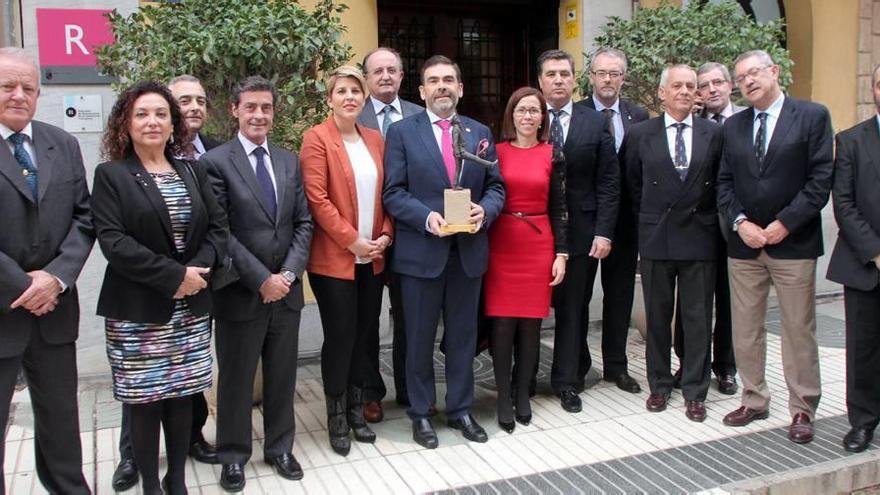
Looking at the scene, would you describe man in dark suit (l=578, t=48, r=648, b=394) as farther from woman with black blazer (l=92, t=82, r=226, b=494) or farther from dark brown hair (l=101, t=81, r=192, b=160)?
dark brown hair (l=101, t=81, r=192, b=160)

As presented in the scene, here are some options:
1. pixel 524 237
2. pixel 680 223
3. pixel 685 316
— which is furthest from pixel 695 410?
pixel 524 237

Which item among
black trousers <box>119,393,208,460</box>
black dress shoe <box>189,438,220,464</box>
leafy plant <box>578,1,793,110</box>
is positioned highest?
leafy plant <box>578,1,793,110</box>

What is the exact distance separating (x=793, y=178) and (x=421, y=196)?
2120 mm

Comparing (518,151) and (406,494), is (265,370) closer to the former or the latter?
(406,494)

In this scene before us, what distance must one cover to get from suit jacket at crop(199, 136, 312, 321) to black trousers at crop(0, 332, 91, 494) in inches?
29.0

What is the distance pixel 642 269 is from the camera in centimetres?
497

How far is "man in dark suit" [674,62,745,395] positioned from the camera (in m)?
5.27

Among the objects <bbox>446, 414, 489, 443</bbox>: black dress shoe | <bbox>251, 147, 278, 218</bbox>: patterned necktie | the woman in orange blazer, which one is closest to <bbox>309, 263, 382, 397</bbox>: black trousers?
the woman in orange blazer

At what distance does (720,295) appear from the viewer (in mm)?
5324

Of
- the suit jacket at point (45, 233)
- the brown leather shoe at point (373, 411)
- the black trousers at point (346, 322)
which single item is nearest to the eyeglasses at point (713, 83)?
the black trousers at point (346, 322)

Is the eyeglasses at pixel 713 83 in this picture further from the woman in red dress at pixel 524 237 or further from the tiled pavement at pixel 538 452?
the tiled pavement at pixel 538 452

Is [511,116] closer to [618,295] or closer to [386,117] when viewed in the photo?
[386,117]

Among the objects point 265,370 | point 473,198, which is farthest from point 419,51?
point 265,370

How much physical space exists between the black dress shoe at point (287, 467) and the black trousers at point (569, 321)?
183cm
